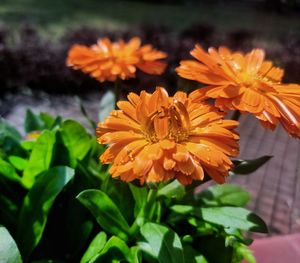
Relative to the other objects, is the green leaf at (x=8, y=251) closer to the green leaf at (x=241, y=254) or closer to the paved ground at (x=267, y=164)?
the green leaf at (x=241, y=254)

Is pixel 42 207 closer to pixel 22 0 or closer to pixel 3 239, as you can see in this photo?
pixel 3 239

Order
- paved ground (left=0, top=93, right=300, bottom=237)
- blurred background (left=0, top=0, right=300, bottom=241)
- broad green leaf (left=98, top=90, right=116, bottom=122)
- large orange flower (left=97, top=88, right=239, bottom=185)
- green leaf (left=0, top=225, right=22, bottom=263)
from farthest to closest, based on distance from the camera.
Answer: blurred background (left=0, top=0, right=300, bottom=241)
paved ground (left=0, top=93, right=300, bottom=237)
broad green leaf (left=98, top=90, right=116, bottom=122)
green leaf (left=0, top=225, right=22, bottom=263)
large orange flower (left=97, top=88, right=239, bottom=185)

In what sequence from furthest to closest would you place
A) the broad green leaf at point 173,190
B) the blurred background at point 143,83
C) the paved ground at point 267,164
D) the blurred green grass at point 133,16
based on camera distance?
1. the blurred green grass at point 133,16
2. the blurred background at point 143,83
3. the paved ground at point 267,164
4. the broad green leaf at point 173,190

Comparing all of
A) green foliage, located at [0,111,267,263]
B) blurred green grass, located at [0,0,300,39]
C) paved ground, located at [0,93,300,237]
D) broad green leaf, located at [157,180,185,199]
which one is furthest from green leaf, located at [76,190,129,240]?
blurred green grass, located at [0,0,300,39]

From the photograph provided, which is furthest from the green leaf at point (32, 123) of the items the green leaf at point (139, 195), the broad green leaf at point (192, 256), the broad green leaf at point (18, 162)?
the broad green leaf at point (192, 256)

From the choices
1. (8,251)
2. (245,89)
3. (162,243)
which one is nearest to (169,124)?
(245,89)

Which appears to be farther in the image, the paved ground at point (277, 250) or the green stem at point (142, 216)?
the paved ground at point (277, 250)

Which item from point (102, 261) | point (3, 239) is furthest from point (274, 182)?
point (3, 239)

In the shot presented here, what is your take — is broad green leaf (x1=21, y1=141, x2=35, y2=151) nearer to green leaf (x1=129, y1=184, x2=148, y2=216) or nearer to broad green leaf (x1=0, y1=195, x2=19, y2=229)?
broad green leaf (x1=0, y1=195, x2=19, y2=229)
